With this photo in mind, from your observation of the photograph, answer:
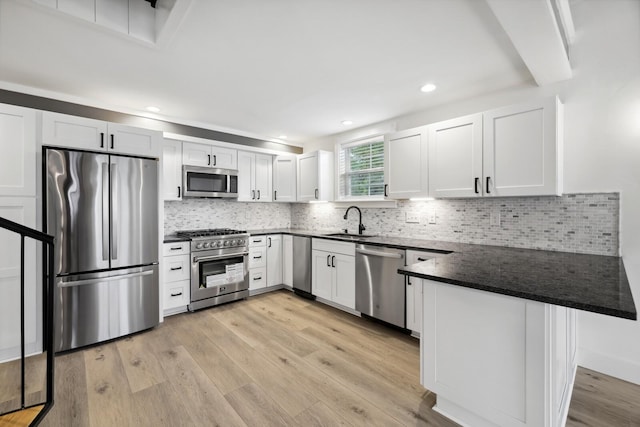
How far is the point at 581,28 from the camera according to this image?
7.49 feet

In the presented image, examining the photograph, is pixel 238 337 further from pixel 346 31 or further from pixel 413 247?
pixel 346 31

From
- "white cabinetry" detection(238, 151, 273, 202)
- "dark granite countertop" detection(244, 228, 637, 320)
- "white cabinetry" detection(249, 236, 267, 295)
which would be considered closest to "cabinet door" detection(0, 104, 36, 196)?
"white cabinetry" detection(238, 151, 273, 202)

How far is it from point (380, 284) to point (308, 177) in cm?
221

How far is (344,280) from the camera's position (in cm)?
356

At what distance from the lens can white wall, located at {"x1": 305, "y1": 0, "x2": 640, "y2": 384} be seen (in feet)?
6.91

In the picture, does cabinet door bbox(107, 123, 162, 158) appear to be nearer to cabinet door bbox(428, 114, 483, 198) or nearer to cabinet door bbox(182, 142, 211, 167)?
cabinet door bbox(182, 142, 211, 167)

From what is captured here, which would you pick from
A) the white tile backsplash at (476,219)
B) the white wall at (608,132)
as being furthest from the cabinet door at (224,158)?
the white wall at (608,132)

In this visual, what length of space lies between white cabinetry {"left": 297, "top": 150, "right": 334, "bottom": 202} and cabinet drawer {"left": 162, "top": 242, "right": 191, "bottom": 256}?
1961 mm

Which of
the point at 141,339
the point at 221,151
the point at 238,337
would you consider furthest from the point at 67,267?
→ the point at 221,151

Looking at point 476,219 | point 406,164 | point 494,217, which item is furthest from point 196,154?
point 494,217

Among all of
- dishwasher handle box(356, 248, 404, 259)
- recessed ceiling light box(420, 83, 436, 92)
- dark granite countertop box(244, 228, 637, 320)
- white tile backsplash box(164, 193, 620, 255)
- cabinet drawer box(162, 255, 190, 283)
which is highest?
recessed ceiling light box(420, 83, 436, 92)

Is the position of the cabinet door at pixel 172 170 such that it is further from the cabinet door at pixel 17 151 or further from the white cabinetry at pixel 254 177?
the cabinet door at pixel 17 151

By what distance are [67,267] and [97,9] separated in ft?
7.08

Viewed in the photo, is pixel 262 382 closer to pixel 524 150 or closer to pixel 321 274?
pixel 321 274
